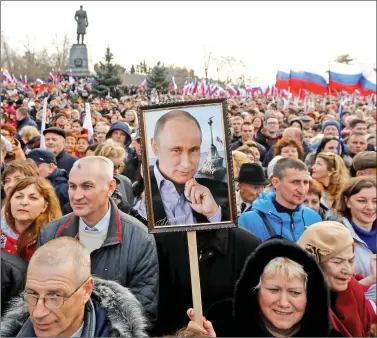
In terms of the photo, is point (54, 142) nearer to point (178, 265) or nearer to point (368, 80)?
point (178, 265)

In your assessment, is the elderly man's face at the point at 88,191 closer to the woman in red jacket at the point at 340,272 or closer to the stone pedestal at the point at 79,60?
the woman in red jacket at the point at 340,272

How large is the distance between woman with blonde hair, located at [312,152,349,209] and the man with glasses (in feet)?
8.51

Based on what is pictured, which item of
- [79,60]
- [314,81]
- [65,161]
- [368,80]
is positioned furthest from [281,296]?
[79,60]

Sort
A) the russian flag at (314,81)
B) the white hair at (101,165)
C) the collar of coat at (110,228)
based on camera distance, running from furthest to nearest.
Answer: the russian flag at (314,81) < the white hair at (101,165) < the collar of coat at (110,228)

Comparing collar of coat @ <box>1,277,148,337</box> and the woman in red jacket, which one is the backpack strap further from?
collar of coat @ <box>1,277,148,337</box>

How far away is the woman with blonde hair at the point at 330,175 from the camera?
445cm

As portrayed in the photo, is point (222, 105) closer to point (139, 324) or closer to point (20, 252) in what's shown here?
point (139, 324)

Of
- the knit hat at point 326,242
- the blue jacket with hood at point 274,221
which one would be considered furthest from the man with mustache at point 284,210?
the knit hat at point 326,242

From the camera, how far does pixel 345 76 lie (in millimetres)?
17297

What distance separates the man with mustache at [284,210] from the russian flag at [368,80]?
50.2ft

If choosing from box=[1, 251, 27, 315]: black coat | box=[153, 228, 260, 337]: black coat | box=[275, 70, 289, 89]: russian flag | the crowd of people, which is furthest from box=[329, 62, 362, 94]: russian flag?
box=[1, 251, 27, 315]: black coat

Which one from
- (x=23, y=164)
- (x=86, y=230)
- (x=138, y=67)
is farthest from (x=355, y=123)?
(x=138, y=67)

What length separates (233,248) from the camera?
9.36 feet

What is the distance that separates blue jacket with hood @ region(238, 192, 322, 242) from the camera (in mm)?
3275
